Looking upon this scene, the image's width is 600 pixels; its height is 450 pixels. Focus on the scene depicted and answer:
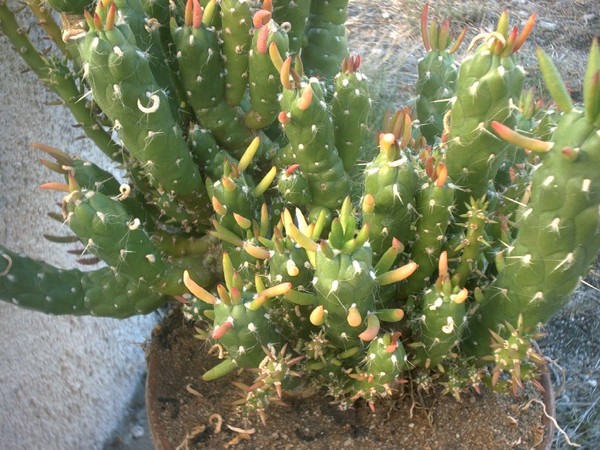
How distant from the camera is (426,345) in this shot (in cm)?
108

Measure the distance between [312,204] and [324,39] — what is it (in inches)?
A: 17.7

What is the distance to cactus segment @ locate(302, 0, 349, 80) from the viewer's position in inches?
55.5

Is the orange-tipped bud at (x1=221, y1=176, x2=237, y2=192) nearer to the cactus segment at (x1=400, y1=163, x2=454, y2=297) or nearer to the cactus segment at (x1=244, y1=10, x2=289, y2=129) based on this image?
the cactus segment at (x1=244, y1=10, x2=289, y2=129)

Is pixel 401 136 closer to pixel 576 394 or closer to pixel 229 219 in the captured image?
pixel 229 219

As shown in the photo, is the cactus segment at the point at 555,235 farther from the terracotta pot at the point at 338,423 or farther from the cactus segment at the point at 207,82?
the cactus segment at the point at 207,82

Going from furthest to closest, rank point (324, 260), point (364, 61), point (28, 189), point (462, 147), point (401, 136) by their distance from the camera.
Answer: point (364, 61) → point (28, 189) → point (401, 136) → point (462, 147) → point (324, 260)

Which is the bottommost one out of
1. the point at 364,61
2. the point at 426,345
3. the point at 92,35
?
the point at 364,61

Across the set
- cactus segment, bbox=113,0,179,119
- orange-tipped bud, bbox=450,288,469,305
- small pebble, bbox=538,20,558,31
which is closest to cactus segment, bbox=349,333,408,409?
orange-tipped bud, bbox=450,288,469,305

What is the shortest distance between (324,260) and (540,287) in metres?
0.32

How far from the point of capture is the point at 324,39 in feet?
4.65

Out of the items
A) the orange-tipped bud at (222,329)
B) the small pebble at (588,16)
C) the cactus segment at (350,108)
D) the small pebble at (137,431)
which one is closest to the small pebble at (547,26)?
the small pebble at (588,16)

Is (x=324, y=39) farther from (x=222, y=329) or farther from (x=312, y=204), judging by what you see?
(x=222, y=329)

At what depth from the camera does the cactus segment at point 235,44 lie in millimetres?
1100

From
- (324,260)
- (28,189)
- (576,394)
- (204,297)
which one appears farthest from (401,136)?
(576,394)
